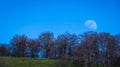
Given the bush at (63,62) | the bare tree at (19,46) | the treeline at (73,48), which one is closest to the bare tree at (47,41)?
the treeline at (73,48)

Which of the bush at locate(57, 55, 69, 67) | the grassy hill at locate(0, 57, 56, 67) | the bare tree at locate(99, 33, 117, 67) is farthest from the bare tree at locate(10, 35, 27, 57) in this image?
the bare tree at locate(99, 33, 117, 67)

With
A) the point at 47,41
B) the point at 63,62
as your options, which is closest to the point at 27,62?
the point at 63,62

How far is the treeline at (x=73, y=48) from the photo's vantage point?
289 feet

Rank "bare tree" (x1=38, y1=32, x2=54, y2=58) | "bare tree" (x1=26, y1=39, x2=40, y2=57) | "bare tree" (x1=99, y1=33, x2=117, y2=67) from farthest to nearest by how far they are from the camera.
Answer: "bare tree" (x1=26, y1=39, x2=40, y2=57) < "bare tree" (x1=38, y1=32, x2=54, y2=58) < "bare tree" (x1=99, y1=33, x2=117, y2=67)

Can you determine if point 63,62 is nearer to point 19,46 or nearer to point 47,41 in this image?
point 47,41

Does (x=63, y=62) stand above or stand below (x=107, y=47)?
below

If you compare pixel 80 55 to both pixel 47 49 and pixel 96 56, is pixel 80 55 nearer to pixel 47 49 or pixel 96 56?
pixel 96 56

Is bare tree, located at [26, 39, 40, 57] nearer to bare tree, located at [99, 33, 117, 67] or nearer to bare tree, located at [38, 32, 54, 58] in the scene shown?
bare tree, located at [38, 32, 54, 58]

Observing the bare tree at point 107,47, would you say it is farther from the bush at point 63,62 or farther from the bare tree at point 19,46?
the bare tree at point 19,46

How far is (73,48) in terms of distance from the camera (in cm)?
10069

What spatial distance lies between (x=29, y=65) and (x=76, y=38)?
2702cm

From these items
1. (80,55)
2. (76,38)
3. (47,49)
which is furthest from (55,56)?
(80,55)

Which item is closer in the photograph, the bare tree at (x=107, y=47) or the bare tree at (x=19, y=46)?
the bare tree at (x=107, y=47)

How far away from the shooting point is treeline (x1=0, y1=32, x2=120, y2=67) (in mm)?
88125
